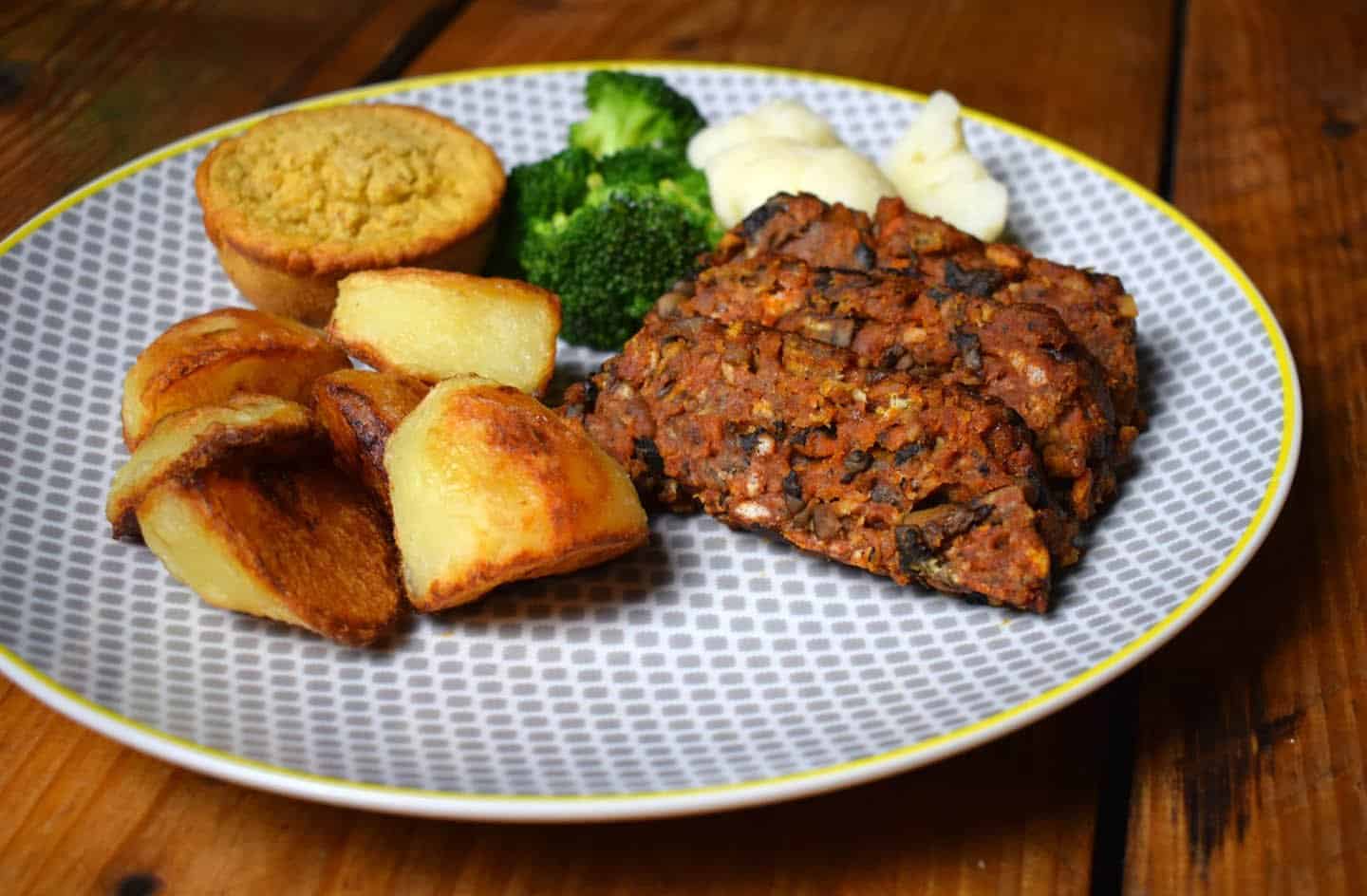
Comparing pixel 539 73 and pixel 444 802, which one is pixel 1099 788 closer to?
pixel 444 802

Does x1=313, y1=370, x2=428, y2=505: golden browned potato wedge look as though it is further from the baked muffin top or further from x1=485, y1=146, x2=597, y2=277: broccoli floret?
x1=485, y1=146, x2=597, y2=277: broccoli floret

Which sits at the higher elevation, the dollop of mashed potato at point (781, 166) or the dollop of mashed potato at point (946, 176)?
the dollop of mashed potato at point (781, 166)

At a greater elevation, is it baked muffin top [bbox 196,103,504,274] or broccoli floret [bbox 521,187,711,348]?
baked muffin top [bbox 196,103,504,274]

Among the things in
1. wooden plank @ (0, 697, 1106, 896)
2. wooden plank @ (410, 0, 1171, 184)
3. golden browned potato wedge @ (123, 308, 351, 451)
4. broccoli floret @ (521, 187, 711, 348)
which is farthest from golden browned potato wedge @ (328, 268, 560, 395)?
wooden plank @ (410, 0, 1171, 184)

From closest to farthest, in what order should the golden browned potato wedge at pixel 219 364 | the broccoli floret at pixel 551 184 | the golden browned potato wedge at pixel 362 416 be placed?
1. the golden browned potato wedge at pixel 362 416
2. the golden browned potato wedge at pixel 219 364
3. the broccoli floret at pixel 551 184

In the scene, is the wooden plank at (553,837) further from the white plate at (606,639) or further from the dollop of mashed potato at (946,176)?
the dollop of mashed potato at (946,176)

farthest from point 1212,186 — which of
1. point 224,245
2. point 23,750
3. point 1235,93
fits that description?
point 23,750

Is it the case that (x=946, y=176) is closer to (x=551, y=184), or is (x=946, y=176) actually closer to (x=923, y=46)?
(x=551, y=184)

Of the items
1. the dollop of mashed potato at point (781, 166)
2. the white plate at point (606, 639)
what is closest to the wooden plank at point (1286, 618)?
the white plate at point (606, 639)
